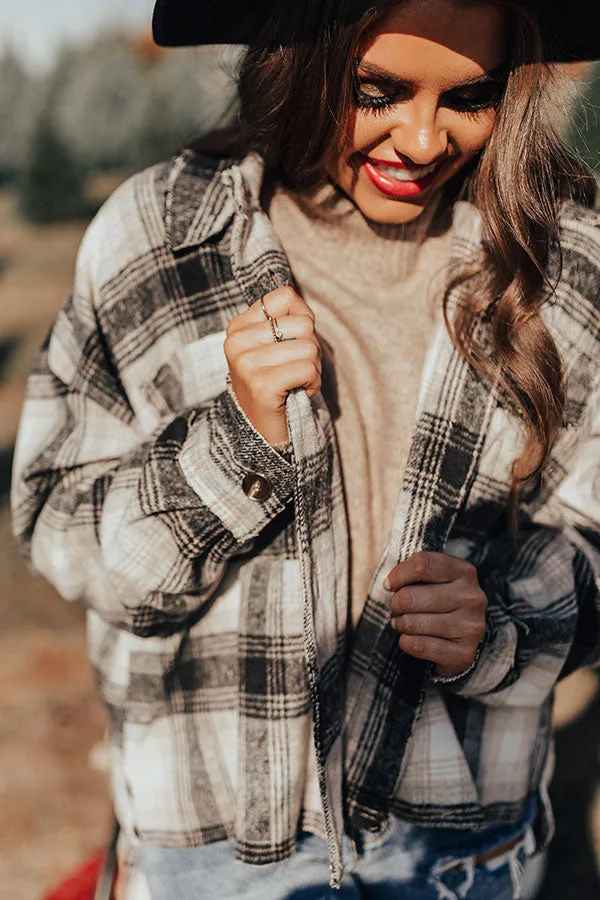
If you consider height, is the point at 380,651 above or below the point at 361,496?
below

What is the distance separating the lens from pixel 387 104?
4.58 feet

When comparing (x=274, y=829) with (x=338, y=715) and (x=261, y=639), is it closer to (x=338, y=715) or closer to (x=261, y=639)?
(x=338, y=715)

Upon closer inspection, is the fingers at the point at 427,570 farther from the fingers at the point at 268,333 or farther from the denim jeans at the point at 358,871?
the denim jeans at the point at 358,871

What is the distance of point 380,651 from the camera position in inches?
61.1

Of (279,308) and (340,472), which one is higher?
(279,308)

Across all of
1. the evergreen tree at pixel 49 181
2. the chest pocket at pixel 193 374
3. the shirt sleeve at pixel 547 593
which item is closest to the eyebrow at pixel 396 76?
the chest pocket at pixel 193 374

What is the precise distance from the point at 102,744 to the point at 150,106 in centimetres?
1125

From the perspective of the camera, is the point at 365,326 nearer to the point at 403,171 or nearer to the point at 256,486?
the point at 403,171

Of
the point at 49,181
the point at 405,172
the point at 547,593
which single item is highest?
the point at 49,181

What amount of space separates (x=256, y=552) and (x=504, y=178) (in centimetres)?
78

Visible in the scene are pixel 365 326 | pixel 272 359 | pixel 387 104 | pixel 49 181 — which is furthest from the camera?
pixel 49 181

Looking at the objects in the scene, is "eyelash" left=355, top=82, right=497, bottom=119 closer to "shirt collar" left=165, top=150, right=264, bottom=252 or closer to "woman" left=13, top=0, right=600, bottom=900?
"woman" left=13, top=0, right=600, bottom=900

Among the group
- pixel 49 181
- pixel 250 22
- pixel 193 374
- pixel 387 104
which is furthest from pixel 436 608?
pixel 49 181

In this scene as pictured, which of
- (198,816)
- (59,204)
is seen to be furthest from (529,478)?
(59,204)
